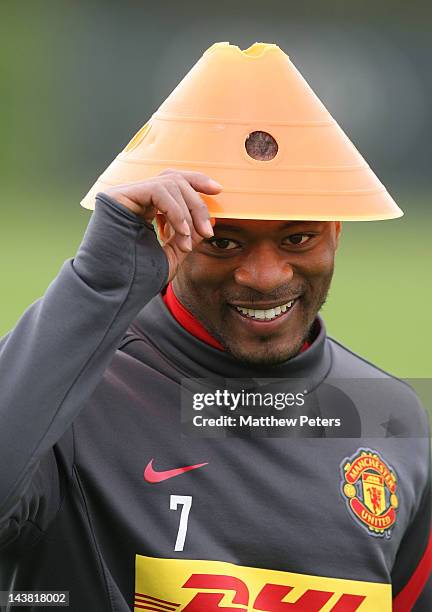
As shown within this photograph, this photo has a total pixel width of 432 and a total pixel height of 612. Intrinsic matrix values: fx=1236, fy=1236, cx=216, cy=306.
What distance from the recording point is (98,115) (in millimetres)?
16125

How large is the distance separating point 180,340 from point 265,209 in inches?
13.9

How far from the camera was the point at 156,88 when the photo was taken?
16.0m

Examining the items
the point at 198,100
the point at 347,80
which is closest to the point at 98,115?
the point at 347,80

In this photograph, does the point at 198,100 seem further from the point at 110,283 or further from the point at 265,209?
the point at 110,283

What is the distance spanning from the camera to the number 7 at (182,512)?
7.54 ft

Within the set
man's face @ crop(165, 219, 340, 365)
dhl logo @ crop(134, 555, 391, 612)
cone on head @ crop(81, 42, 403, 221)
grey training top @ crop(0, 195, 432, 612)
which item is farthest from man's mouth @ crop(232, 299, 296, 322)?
dhl logo @ crop(134, 555, 391, 612)

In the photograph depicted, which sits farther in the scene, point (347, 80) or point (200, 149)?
point (347, 80)

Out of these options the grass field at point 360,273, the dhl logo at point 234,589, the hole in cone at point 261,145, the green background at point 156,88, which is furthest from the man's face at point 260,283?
the green background at point 156,88

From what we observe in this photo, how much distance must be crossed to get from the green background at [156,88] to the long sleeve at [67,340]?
11.5m

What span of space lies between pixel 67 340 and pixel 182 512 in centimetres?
51

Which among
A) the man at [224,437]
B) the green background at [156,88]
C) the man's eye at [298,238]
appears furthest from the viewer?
the green background at [156,88]

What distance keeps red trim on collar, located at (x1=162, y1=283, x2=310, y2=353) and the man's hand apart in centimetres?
33

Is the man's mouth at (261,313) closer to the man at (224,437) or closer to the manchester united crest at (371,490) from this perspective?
the man at (224,437)

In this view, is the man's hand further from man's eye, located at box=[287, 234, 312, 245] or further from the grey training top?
man's eye, located at box=[287, 234, 312, 245]
